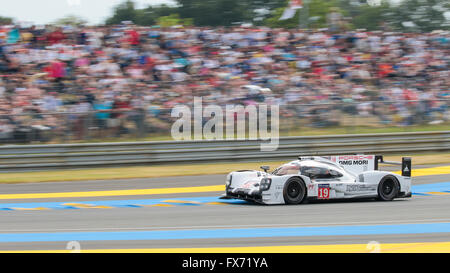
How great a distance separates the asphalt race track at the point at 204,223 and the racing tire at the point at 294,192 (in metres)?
0.29

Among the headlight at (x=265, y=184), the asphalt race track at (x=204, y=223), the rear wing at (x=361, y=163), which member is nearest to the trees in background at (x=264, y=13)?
the rear wing at (x=361, y=163)

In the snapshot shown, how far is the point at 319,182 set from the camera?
34.3ft

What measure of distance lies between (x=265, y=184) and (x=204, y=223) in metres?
1.70

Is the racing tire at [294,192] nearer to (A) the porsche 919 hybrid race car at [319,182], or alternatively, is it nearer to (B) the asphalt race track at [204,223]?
(A) the porsche 919 hybrid race car at [319,182]

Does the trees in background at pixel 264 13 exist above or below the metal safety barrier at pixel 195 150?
above

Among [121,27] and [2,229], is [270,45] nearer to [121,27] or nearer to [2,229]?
[121,27]

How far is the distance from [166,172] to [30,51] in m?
5.58

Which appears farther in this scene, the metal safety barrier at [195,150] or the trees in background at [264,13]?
the trees in background at [264,13]

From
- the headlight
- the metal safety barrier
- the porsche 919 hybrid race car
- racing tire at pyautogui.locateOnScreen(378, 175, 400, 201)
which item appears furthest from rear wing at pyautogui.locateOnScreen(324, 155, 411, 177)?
the metal safety barrier

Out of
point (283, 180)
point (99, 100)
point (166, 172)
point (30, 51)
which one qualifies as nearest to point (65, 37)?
point (30, 51)

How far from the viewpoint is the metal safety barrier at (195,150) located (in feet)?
48.8

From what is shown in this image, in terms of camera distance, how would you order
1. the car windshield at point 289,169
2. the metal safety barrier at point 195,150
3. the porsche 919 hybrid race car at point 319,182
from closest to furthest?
the porsche 919 hybrid race car at point 319,182 → the car windshield at point 289,169 → the metal safety barrier at point 195,150

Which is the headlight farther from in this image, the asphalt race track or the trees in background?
the trees in background

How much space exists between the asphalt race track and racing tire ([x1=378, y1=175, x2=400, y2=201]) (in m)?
0.17
